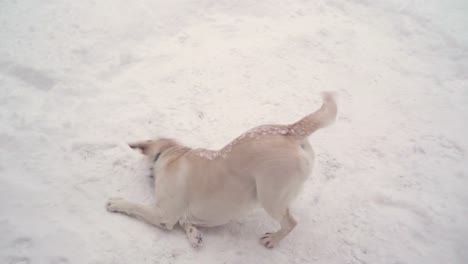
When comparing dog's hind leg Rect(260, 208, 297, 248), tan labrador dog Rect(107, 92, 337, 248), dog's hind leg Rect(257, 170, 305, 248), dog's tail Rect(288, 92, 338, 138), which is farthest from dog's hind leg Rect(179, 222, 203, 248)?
dog's tail Rect(288, 92, 338, 138)

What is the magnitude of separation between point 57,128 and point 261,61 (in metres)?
2.26

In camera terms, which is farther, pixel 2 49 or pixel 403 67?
pixel 403 67

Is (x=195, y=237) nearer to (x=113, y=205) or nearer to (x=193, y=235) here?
(x=193, y=235)

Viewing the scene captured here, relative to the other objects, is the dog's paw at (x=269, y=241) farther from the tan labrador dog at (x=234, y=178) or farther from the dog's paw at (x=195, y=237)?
the dog's paw at (x=195, y=237)

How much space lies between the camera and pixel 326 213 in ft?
11.2

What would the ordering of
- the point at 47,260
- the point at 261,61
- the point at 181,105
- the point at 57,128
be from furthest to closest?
the point at 261,61, the point at 181,105, the point at 57,128, the point at 47,260

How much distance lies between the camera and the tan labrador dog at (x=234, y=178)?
278 cm

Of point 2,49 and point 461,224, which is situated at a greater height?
point 2,49

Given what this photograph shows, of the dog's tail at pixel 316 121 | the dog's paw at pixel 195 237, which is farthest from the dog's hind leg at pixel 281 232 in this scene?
the dog's tail at pixel 316 121

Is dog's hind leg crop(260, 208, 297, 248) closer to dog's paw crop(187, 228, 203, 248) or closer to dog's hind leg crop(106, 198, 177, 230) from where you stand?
dog's paw crop(187, 228, 203, 248)

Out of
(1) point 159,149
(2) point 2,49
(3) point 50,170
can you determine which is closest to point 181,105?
(1) point 159,149

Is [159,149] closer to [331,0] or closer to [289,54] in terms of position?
[289,54]

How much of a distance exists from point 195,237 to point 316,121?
1191mm

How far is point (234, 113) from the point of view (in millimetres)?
4199
